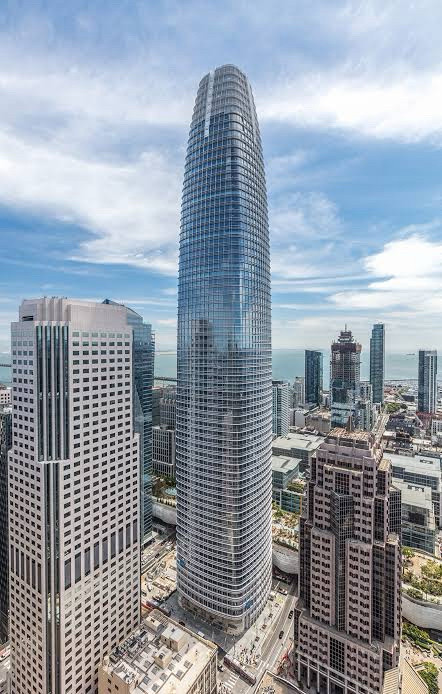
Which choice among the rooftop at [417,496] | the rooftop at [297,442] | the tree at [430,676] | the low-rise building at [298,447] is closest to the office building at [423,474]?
the rooftop at [417,496]

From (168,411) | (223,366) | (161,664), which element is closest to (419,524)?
(223,366)

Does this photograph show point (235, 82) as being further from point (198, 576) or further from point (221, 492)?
point (198, 576)

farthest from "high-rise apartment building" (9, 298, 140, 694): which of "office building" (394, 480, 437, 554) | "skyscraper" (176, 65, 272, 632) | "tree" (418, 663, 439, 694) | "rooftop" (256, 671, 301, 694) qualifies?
"office building" (394, 480, 437, 554)

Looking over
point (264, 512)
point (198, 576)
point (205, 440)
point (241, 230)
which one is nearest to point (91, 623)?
point (198, 576)

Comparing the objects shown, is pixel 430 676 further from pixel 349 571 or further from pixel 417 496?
pixel 417 496

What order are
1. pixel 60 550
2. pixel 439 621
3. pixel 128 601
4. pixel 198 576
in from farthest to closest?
pixel 198 576, pixel 439 621, pixel 128 601, pixel 60 550

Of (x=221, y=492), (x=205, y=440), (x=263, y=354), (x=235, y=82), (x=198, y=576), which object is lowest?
(x=198, y=576)

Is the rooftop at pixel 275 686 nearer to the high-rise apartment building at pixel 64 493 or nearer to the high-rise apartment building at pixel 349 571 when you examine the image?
the high-rise apartment building at pixel 349 571
